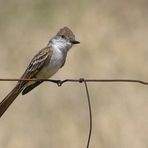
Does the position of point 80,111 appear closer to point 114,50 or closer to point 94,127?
point 94,127

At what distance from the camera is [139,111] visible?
11555mm

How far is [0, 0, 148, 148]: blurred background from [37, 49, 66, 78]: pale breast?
8.44ft

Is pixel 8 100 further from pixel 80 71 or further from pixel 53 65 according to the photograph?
pixel 80 71

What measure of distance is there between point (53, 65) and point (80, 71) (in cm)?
436

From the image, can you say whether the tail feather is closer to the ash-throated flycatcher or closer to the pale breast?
the ash-throated flycatcher

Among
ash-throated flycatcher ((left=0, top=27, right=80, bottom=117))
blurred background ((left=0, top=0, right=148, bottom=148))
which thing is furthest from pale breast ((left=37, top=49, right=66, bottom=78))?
blurred background ((left=0, top=0, right=148, bottom=148))

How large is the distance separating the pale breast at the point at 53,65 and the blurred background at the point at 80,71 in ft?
8.44

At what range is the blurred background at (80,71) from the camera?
11.0m

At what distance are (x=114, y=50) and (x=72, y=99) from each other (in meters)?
1.94

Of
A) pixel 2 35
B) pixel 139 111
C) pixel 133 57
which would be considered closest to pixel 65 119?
pixel 139 111

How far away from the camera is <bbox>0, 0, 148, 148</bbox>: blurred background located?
11.0m

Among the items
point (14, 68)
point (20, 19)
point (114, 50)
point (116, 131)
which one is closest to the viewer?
point (116, 131)

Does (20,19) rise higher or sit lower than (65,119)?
higher

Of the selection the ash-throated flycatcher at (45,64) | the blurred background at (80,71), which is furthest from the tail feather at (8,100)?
the blurred background at (80,71)
